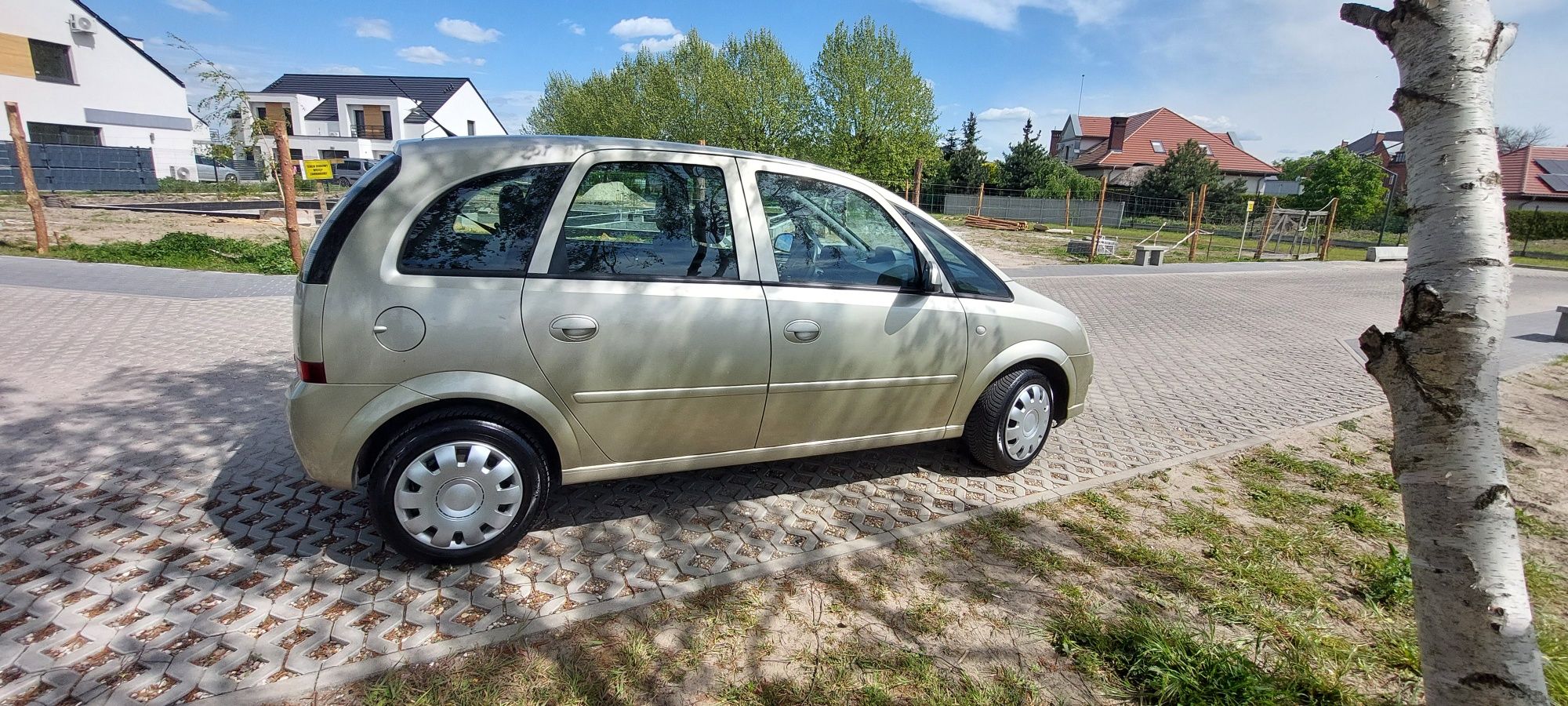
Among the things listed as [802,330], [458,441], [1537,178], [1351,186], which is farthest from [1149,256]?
[1537,178]

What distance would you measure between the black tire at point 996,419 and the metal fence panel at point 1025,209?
1413 inches

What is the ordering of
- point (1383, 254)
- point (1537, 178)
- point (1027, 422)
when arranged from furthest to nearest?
point (1537, 178)
point (1383, 254)
point (1027, 422)

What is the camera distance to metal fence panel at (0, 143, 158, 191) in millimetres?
28125

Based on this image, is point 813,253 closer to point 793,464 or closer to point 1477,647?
point 793,464

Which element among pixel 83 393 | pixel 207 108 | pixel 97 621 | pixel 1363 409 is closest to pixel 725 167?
pixel 97 621

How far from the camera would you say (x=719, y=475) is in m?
4.31

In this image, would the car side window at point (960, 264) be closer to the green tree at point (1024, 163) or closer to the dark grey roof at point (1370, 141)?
the green tree at point (1024, 163)

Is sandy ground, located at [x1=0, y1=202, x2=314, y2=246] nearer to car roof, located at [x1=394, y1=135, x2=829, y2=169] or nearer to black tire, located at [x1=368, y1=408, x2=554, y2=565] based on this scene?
car roof, located at [x1=394, y1=135, x2=829, y2=169]

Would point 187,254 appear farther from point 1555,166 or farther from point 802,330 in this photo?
point 1555,166

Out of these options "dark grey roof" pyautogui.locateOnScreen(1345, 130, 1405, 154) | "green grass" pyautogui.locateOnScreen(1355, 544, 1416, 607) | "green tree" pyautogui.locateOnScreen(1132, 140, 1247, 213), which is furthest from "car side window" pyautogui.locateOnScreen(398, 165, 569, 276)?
"dark grey roof" pyautogui.locateOnScreen(1345, 130, 1405, 154)

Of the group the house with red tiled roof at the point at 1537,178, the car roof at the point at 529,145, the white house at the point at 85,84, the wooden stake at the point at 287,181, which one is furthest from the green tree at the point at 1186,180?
the white house at the point at 85,84

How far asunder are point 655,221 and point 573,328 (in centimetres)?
69

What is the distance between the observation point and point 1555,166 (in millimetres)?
47812

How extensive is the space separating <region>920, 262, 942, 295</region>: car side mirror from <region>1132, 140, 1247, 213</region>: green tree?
4414 cm
